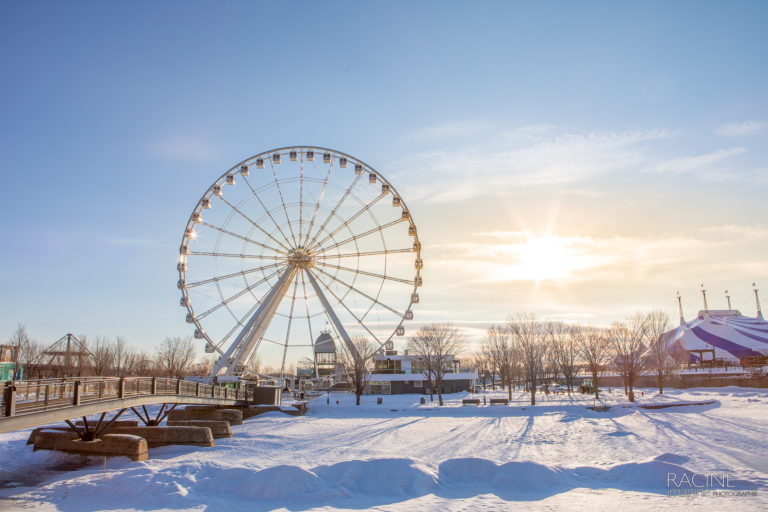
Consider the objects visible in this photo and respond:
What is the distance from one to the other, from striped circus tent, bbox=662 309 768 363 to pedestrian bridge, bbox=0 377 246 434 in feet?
235

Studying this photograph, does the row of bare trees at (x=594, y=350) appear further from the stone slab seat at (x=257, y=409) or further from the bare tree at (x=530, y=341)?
the stone slab seat at (x=257, y=409)

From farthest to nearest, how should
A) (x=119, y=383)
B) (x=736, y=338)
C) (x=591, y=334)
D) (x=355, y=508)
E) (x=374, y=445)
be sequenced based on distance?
1. (x=736, y=338)
2. (x=591, y=334)
3. (x=374, y=445)
4. (x=119, y=383)
5. (x=355, y=508)

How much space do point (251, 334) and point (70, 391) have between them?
16.4 m

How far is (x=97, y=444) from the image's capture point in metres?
23.5

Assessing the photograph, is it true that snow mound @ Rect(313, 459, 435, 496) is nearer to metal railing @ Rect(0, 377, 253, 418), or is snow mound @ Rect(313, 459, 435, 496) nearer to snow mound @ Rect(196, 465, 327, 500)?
snow mound @ Rect(196, 465, 327, 500)

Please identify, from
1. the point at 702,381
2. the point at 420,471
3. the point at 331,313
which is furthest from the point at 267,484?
the point at 702,381

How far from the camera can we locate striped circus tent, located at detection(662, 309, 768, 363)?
3169 inches

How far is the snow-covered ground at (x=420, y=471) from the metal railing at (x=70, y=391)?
2689 mm

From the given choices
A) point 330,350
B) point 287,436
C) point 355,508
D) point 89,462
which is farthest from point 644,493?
point 330,350

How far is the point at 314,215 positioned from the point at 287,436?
15.7 metres

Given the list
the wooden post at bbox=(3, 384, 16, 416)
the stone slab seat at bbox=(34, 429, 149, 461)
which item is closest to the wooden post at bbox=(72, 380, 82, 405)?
the wooden post at bbox=(3, 384, 16, 416)

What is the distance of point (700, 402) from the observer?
1699 inches

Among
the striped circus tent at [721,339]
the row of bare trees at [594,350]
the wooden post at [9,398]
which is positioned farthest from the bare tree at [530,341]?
the wooden post at [9,398]

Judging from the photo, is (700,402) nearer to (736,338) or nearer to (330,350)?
(736,338)
